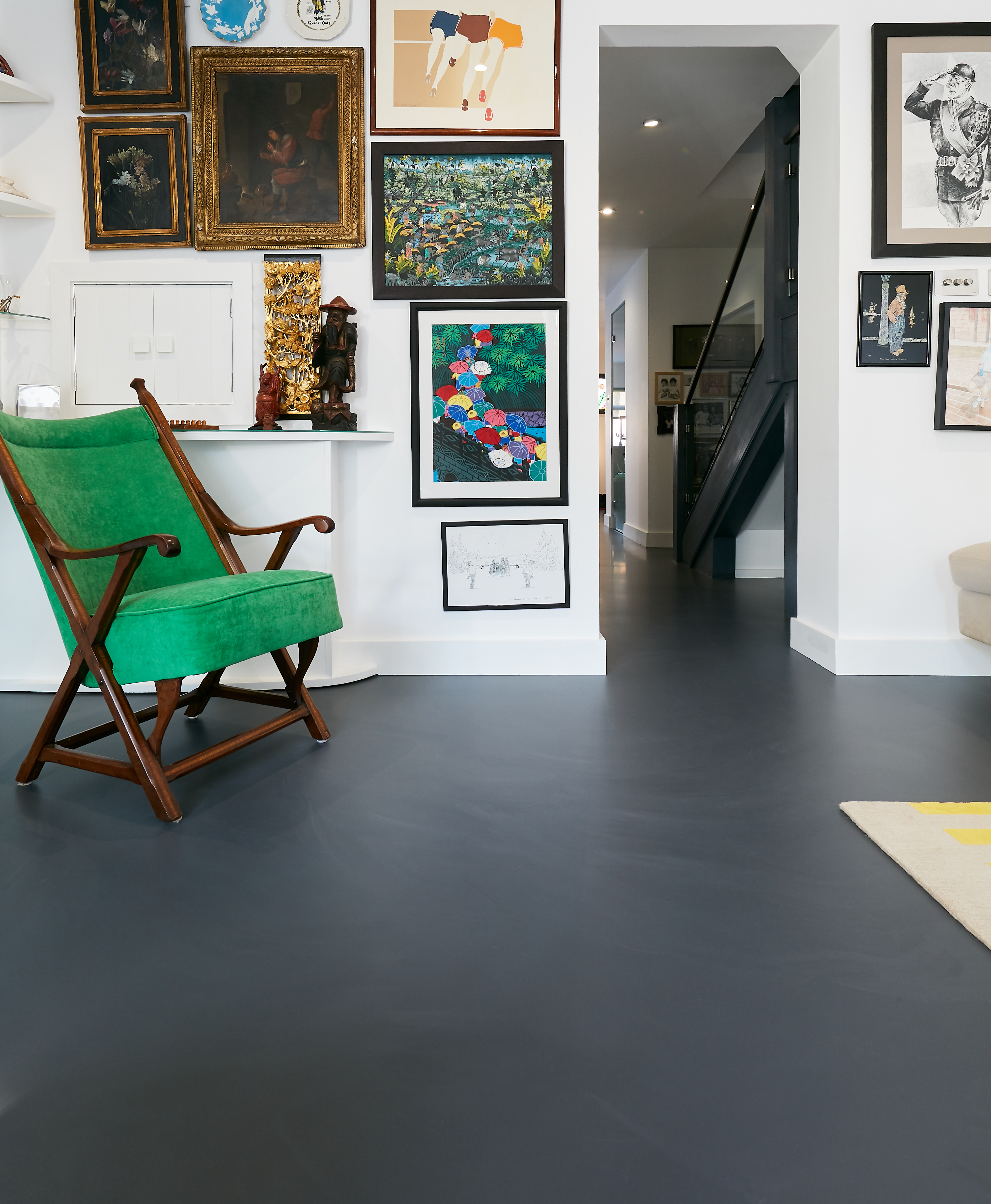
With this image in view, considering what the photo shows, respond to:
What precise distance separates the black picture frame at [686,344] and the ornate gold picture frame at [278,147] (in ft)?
19.6

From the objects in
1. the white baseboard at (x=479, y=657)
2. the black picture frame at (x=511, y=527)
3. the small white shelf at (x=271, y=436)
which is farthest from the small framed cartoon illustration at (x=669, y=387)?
the small white shelf at (x=271, y=436)

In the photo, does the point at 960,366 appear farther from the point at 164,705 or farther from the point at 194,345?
the point at 164,705

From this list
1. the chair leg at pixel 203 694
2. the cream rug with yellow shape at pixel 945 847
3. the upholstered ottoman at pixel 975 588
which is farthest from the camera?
the upholstered ottoman at pixel 975 588

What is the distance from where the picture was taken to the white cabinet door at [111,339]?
366 centimetres

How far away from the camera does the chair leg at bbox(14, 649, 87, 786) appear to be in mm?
2412

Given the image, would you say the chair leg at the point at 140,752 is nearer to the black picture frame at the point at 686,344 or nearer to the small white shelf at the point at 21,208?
the small white shelf at the point at 21,208

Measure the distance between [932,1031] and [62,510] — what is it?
2484 mm

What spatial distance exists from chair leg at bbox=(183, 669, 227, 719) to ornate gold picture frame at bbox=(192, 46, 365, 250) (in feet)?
5.98

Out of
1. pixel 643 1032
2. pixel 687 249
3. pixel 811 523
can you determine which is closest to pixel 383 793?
pixel 643 1032

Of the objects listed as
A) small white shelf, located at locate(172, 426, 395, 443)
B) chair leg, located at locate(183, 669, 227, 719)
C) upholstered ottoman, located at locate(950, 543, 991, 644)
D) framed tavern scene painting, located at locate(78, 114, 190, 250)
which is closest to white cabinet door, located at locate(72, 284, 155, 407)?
framed tavern scene painting, located at locate(78, 114, 190, 250)

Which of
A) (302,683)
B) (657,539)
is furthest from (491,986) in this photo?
(657,539)

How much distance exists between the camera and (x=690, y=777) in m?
2.45

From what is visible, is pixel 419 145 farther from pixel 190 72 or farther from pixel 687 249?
pixel 687 249

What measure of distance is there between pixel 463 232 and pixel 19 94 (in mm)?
1843
